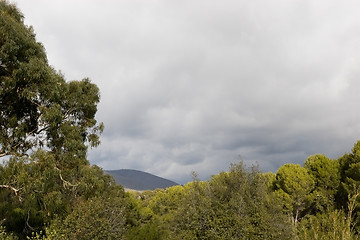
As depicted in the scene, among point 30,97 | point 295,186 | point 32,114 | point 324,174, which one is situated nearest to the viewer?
point 30,97

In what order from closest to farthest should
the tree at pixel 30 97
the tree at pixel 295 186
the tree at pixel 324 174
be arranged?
1. the tree at pixel 30 97
2. the tree at pixel 295 186
3. the tree at pixel 324 174

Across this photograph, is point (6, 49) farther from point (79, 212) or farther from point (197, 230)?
point (197, 230)

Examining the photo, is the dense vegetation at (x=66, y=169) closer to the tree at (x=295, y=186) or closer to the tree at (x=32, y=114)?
the tree at (x=32, y=114)

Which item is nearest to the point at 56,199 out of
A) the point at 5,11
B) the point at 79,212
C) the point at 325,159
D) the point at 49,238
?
the point at 79,212

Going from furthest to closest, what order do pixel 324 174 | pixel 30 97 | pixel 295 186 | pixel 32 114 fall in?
pixel 324 174 → pixel 295 186 → pixel 32 114 → pixel 30 97

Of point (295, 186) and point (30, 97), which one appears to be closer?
point (30, 97)

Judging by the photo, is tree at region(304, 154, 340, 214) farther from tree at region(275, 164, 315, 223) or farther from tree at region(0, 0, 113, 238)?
tree at region(0, 0, 113, 238)

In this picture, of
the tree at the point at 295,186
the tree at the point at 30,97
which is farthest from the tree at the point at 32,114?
the tree at the point at 295,186

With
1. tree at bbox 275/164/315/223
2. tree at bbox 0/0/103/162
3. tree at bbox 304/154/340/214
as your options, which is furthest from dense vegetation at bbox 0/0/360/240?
tree at bbox 304/154/340/214

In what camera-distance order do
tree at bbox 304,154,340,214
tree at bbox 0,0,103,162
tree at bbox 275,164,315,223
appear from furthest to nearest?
tree at bbox 304,154,340,214 < tree at bbox 275,164,315,223 < tree at bbox 0,0,103,162

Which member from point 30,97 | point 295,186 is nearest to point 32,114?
point 30,97

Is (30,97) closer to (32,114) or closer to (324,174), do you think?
(32,114)

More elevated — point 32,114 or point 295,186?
point 32,114

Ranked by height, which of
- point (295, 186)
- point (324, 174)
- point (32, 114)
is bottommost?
point (295, 186)
